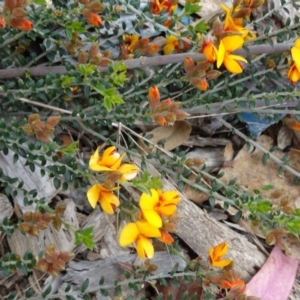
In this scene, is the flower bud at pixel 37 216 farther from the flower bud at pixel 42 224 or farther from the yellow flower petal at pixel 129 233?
the yellow flower petal at pixel 129 233

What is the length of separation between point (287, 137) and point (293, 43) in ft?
2.52

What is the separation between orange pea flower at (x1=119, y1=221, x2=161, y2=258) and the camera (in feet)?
6.88

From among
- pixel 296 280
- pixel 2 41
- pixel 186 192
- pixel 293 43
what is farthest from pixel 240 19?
pixel 296 280

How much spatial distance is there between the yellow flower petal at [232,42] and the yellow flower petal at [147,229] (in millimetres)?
791

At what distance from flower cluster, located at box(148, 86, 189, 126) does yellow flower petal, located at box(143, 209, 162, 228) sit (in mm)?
349

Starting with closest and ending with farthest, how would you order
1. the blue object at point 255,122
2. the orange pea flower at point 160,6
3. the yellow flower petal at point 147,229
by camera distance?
the yellow flower petal at point 147,229 < the orange pea flower at point 160,6 < the blue object at point 255,122

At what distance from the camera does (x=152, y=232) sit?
2.09 metres

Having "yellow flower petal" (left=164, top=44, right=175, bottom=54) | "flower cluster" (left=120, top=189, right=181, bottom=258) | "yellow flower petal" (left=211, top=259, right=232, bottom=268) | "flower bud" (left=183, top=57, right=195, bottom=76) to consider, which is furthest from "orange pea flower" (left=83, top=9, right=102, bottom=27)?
"yellow flower petal" (left=211, top=259, right=232, bottom=268)

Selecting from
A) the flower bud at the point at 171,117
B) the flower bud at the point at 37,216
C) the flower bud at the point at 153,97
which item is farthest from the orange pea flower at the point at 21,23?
the flower bud at the point at 37,216

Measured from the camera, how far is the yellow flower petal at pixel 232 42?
7.30 ft

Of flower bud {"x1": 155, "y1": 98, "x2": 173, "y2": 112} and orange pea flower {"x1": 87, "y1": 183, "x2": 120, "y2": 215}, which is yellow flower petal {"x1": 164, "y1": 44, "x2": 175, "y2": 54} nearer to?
flower bud {"x1": 155, "y1": 98, "x2": 173, "y2": 112}

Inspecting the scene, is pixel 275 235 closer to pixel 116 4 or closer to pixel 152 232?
pixel 152 232

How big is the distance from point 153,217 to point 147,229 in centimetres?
7

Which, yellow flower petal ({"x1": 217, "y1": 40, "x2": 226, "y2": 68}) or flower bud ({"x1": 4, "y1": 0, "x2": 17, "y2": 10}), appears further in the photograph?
yellow flower petal ({"x1": 217, "y1": 40, "x2": 226, "y2": 68})
